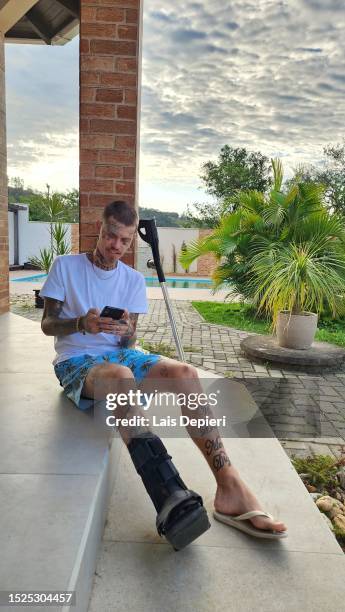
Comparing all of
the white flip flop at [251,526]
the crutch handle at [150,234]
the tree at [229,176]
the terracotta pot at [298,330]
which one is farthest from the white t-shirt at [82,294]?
the tree at [229,176]

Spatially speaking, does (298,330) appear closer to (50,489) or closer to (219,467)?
(219,467)

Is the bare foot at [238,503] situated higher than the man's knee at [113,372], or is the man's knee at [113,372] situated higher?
the man's knee at [113,372]

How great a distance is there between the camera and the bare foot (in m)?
1.49

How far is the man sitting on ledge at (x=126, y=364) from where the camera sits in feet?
4.46

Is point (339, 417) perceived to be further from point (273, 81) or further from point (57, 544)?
point (273, 81)

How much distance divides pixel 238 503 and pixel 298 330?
365cm

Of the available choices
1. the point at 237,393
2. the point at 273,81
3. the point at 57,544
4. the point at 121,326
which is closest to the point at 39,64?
the point at 273,81

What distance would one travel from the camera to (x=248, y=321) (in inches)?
289

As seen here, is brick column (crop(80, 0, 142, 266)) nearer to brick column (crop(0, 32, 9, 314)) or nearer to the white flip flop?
the white flip flop

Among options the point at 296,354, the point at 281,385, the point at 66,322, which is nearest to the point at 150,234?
the point at 66,322

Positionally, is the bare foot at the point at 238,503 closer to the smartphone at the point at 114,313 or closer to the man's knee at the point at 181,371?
the man's knee at the point at 181,371

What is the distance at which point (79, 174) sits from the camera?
2.67 m

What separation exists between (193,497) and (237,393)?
227 cm

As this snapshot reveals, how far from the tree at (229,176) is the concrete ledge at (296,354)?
46.1 ft
